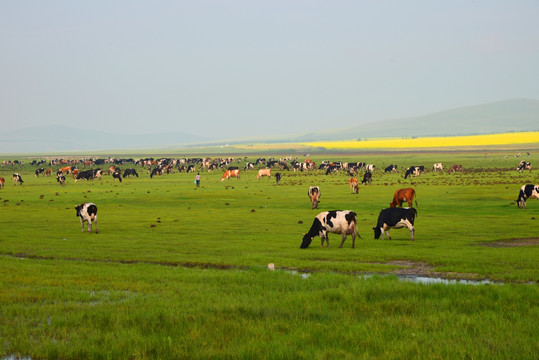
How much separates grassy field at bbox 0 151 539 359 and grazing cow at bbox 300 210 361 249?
770 mm

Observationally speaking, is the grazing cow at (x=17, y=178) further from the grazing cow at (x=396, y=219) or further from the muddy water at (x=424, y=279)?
the muddy water at (x=424, y=279)

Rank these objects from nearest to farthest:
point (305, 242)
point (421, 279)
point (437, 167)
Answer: point (421, 279) → point (305, 242) → point (437, 167)

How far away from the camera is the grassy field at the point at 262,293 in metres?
9.86

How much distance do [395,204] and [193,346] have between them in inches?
1059

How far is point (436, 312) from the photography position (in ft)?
39.5

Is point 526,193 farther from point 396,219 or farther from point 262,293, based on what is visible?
point 262,293

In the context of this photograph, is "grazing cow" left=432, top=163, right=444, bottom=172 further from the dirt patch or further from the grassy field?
the dirt patch

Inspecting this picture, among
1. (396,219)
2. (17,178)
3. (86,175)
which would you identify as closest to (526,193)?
(396,219)

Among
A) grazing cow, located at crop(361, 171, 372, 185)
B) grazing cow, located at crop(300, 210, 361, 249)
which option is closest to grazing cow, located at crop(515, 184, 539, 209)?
grazing cow, located at crop(300, 210, 361, 249)

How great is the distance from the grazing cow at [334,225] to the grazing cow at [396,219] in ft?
8.19

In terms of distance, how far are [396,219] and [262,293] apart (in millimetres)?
12202

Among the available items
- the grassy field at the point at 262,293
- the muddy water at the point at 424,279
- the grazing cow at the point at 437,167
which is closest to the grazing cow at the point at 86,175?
the grassy field at the point at 262,293

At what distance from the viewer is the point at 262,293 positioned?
45.6ft

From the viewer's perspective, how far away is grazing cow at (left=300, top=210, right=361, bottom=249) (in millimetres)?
22797
